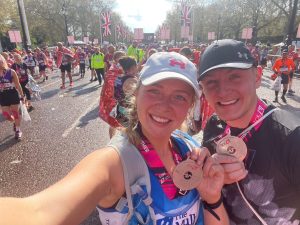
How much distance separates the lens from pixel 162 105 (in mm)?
1574

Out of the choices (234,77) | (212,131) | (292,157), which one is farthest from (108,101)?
(292,157)

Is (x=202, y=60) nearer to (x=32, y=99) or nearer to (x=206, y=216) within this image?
(x=206, y=216)

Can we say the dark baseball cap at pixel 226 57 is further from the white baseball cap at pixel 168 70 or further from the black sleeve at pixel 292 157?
the black sleeve at pixel 292 157

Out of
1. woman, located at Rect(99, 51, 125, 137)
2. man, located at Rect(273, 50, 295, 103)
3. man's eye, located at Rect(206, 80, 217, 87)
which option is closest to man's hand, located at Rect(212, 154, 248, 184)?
man's eye, located at Rect(206, 80, 217, 87)

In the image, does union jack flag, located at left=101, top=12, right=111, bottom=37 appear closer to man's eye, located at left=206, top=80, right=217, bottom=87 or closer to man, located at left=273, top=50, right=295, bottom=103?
man, located at left=273, top=50, right=295, bottom=103

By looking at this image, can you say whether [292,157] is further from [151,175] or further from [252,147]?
[151,175]

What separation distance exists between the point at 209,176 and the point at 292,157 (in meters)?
0.41

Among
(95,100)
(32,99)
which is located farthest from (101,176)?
(32,99)

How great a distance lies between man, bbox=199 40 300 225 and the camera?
137 cm

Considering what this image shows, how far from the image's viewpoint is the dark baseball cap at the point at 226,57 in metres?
1.68

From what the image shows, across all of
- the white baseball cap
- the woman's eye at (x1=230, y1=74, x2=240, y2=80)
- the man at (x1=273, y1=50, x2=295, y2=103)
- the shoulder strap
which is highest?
the white baseball cap

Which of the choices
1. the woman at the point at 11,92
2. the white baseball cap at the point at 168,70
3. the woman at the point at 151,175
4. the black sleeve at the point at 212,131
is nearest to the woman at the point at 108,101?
the woman at the point at 11,92

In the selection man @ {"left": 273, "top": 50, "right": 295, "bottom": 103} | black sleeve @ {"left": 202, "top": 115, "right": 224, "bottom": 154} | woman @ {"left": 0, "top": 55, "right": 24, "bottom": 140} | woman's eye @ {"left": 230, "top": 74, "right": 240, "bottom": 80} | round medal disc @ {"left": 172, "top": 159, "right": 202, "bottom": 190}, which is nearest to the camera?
round medal disc @ {"left": 172, "top": 159, "right": 202, "bottom": 190}

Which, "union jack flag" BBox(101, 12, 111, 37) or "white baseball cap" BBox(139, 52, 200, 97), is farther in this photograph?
"union jack flag" BBox(101, 12, 111, 37)
